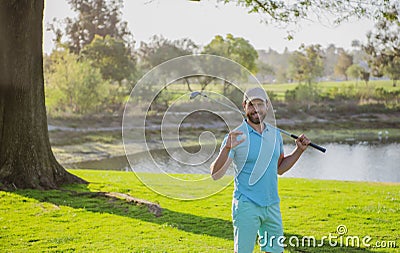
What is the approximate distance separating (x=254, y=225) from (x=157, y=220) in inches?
134

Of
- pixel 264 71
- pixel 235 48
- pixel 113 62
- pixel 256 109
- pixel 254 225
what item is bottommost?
pixel 254 225

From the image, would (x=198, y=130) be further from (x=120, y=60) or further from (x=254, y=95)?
(x=254, y=95)

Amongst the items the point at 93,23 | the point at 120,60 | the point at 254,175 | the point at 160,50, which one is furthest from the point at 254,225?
the point at 93,23

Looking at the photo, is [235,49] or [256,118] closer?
[256,118]

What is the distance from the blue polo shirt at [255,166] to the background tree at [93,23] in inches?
1757

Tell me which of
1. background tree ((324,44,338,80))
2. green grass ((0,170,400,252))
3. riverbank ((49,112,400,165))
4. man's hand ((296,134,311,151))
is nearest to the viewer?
man's hand ((296,134,311,151))

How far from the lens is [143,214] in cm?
722

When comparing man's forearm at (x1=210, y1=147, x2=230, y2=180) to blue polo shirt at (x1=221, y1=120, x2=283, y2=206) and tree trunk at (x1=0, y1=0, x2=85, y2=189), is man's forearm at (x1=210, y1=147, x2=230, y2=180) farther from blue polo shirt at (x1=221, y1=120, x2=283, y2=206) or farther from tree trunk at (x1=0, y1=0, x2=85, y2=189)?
tree trunk at (x1=0, y1=0, x2=85, y2=189)

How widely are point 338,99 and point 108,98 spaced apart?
1881cm

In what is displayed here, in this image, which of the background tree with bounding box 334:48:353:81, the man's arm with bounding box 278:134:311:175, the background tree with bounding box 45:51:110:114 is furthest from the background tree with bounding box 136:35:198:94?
the man's arm with bounding box 278:134:311:175

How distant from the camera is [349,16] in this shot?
9.70 meters

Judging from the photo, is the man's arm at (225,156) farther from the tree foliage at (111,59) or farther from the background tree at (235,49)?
the background tree at (235,49)

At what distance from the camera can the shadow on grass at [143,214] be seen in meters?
6.11

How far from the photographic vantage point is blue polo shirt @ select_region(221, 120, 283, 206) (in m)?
3.72
